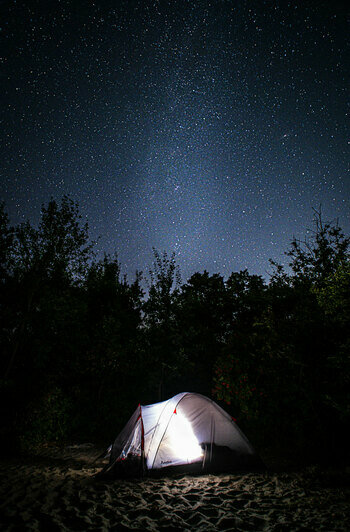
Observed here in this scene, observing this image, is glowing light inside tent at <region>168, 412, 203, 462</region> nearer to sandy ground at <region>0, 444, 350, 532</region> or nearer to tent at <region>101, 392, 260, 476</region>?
tent at <region>101, 392, 260, 476</region>

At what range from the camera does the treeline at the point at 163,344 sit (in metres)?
8.97

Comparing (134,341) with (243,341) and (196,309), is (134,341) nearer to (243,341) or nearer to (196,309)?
(196,309)

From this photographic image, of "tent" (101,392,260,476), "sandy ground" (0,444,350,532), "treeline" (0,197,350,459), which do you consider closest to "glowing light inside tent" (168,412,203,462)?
"tent" (101,392,260,476)

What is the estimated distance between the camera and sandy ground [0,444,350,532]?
164 inches

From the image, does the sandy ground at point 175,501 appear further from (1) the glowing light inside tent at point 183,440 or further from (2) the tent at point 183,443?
(1) the glowing light inside tent at point 183,440

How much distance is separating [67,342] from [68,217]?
22.0ft

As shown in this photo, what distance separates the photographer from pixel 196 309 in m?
17.5

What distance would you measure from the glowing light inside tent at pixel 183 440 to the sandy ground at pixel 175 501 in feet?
2.02

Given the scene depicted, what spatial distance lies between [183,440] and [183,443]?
0.07m

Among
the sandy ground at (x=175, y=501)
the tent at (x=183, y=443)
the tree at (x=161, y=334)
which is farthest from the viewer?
the tree at (x=161, y=334)

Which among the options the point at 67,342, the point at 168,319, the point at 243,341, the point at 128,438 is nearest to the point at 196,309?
the point at 168,319

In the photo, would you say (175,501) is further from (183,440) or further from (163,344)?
(163,344)

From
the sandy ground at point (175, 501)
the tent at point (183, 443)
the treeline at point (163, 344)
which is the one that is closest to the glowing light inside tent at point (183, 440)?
the tent at point (183, 443)

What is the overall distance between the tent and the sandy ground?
1.34ft
